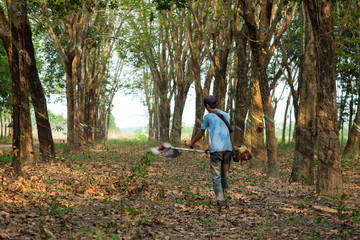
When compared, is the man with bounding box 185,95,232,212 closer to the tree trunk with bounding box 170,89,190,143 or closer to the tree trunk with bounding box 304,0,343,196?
the tree trunk with bounding box 304,0,343,196

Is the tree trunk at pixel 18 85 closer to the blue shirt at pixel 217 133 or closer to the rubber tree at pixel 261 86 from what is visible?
the blue shirt at pixel 217 133

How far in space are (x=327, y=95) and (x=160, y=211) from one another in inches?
162

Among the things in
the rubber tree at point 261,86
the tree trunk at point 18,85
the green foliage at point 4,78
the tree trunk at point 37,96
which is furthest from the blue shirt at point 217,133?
the green foliage at point 4,78

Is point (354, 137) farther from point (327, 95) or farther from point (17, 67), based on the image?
point (17, 67)

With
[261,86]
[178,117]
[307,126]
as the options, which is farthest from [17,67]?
[178,117]

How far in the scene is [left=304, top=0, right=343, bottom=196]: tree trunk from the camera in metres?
8.23

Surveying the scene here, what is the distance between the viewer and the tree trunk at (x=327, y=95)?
8.23m

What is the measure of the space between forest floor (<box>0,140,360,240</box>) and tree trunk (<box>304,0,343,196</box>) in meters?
0.58

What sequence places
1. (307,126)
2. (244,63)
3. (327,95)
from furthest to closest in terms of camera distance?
(244,63), (307,126), (327,95)

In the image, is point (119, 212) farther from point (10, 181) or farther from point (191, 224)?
point (10, 181)

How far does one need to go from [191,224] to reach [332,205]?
3.14m

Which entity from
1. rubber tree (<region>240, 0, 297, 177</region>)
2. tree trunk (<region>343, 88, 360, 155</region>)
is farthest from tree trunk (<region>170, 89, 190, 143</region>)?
rubber tree (<region>240, 0, 297, 177</region>)

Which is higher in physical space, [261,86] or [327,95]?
[261,86]

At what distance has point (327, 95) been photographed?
27.3 feet
